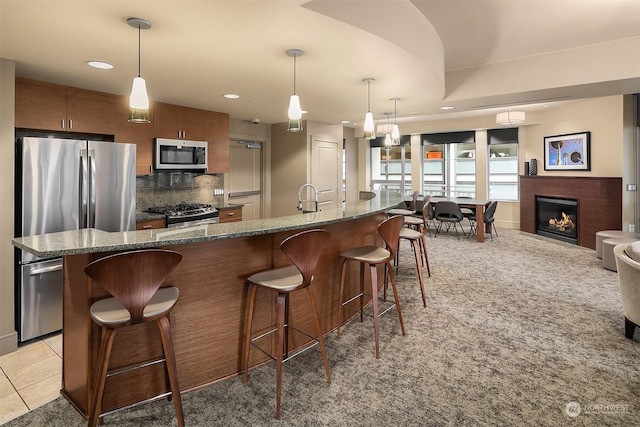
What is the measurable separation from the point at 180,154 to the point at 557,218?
7.23 metres

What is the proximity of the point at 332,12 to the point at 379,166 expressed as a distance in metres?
8.47

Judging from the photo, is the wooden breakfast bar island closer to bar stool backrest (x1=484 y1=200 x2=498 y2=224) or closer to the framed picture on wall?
bar stool backrest (x1=484 y1=200 x2=498 y2=224)

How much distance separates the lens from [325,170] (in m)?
6.95

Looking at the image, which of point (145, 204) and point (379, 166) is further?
point (379, 166)

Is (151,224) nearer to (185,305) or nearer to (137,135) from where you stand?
(137,135)

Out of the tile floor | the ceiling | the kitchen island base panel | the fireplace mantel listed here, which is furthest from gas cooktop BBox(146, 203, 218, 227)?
the fireplace mantel

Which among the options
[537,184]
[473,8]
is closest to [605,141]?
[537,184]

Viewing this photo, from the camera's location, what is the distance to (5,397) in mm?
2221

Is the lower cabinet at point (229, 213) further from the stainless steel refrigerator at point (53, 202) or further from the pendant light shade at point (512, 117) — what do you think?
the pendant light shade at point (512, 117)

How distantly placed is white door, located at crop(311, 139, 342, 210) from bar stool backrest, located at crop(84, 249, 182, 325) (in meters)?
4.85

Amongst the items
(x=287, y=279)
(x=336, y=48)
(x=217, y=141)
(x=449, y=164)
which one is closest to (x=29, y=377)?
(x=287, y=279)

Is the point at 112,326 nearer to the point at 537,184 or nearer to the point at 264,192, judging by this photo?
the point at 264,192

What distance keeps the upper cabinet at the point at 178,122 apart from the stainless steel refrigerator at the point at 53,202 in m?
1.11

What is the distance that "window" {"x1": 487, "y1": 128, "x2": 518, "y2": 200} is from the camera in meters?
8.35
